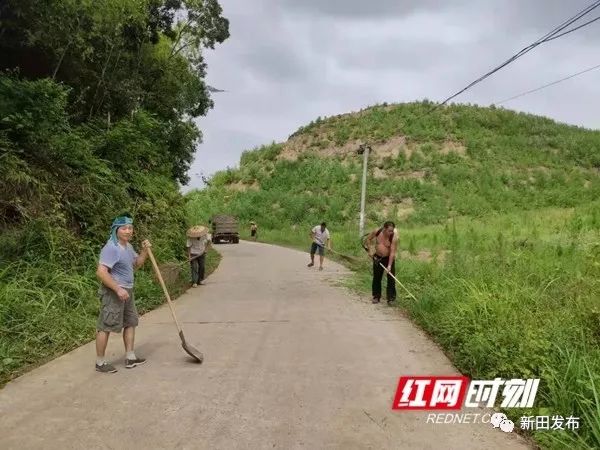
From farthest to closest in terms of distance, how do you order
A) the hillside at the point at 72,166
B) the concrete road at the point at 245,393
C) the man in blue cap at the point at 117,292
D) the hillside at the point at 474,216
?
the hillside at the point at 72,166 < the man in blue cap at the point at 117,292 < the hillside at the point at 474,216 < the concrete road at the point at 245,393

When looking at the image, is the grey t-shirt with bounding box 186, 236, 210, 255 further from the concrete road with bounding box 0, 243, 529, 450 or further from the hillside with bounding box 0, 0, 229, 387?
the concrete road with bounding box 0, 243, 529, 450

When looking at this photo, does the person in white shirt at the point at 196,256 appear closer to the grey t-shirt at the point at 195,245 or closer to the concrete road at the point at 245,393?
the grey t-shirt at the point at 195,245

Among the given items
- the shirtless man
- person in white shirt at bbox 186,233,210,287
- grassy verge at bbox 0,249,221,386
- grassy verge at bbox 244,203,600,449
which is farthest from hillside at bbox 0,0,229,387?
grassy verge at bbox 244,203,600,449

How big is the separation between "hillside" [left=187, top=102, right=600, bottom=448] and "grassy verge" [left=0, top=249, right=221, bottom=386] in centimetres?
489

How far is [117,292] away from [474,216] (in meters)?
35.6

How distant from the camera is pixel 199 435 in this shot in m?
4.25

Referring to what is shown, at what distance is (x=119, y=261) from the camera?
611 cm

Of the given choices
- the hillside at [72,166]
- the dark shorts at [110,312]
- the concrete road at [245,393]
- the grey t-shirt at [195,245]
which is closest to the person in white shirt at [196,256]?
the grey t-shirt at [195,245]

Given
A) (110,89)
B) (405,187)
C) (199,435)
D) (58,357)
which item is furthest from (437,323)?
(405,187)

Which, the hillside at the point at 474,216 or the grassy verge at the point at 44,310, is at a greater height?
the hillside at the point at 474,216

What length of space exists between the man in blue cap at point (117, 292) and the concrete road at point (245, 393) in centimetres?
27

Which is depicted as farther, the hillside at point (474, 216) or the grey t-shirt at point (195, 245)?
the grey t-shirt at point (195, 245)

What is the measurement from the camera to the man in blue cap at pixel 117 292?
19.6ft

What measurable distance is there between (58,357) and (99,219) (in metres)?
5.22
